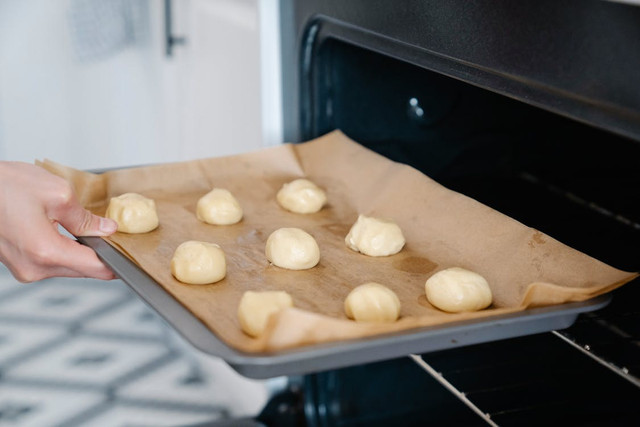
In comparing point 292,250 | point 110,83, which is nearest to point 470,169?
point 292,250

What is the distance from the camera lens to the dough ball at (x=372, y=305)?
0.81 metres

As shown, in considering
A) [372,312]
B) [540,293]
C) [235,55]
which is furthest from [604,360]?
[235,55]

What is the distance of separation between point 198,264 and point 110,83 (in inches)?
73.0

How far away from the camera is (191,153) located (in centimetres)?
177

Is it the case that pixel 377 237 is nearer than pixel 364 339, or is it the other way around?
pixel 364 339

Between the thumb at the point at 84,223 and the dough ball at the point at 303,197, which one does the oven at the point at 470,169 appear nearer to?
the dough ball at the point at 303,197

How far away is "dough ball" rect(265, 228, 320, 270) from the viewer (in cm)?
99

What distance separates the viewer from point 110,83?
2.61m

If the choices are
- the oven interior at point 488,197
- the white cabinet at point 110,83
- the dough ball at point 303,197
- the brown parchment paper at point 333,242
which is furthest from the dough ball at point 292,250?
the white cabinet at point 110,83

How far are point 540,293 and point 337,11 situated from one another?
492 millimetres

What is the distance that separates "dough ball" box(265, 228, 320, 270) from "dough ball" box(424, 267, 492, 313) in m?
0.18

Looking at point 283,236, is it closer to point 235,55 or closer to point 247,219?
point 247,219

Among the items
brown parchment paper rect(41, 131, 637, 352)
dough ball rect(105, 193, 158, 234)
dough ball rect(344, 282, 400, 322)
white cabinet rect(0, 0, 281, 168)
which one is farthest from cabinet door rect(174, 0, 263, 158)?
dough ball rect(344, 282, 400, 322)

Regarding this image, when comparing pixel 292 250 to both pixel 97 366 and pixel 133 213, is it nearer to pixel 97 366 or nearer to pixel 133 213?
pixel 133 213
